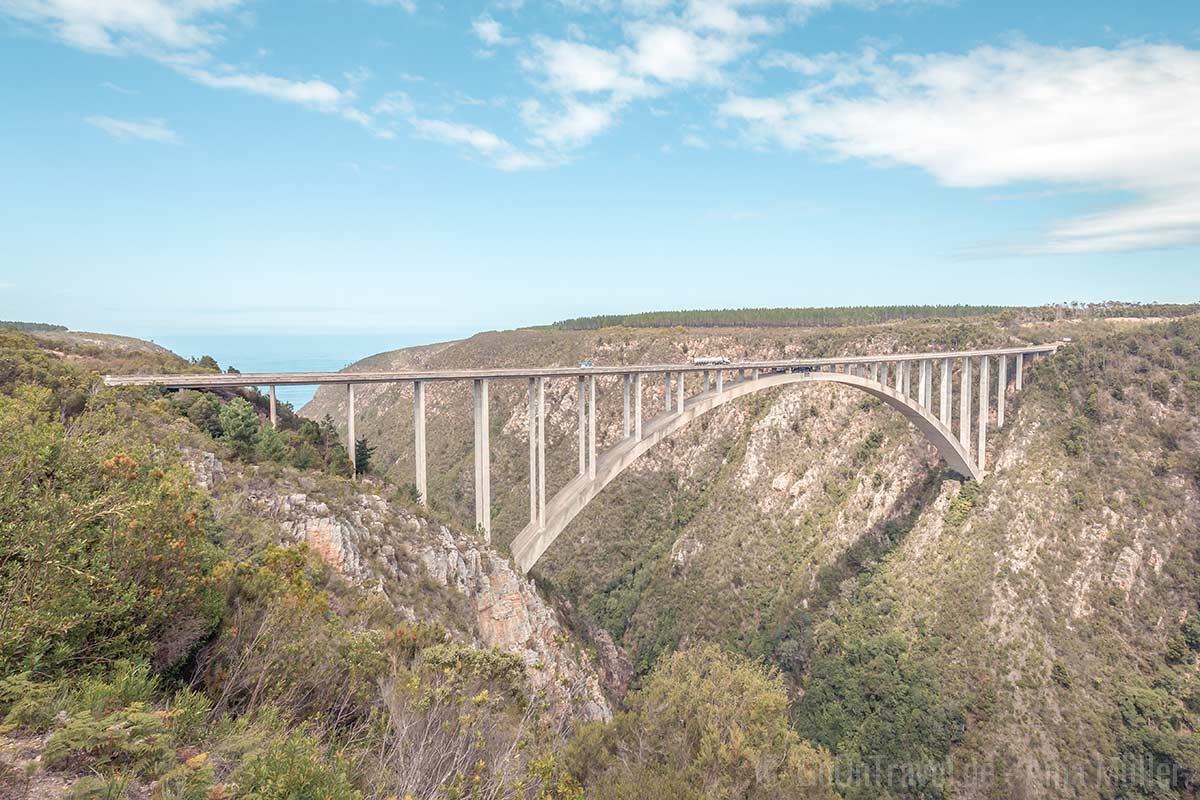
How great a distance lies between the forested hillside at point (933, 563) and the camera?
87.3 ft

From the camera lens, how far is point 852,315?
86.6 meters

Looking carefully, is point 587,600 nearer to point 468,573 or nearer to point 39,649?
point 468,573

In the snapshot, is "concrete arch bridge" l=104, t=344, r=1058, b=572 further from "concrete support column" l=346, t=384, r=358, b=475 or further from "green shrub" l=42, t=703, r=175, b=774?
"green shrub" l=42, t=703, r=175, b=774

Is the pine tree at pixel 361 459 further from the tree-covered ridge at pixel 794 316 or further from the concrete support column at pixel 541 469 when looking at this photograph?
the tree-covered ridge at pixel 794 316

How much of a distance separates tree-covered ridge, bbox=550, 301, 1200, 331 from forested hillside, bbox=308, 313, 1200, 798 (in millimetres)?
22103

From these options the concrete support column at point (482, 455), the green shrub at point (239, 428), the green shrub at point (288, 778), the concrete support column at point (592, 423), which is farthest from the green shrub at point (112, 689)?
the concrete support column at point (592, 423)

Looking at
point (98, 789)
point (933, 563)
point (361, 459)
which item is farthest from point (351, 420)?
point (933, 563)

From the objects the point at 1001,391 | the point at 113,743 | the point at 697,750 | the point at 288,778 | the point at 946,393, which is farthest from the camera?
the point at 1001,391

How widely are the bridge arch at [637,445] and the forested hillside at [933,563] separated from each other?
5.87 meters

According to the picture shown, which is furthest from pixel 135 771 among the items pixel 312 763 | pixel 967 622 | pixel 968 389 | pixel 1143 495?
pixel 1143 495

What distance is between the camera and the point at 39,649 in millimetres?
4586

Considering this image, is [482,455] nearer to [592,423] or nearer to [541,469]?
[541,469]

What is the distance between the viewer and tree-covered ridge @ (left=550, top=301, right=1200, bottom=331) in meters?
69.9

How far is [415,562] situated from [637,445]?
10877mm
